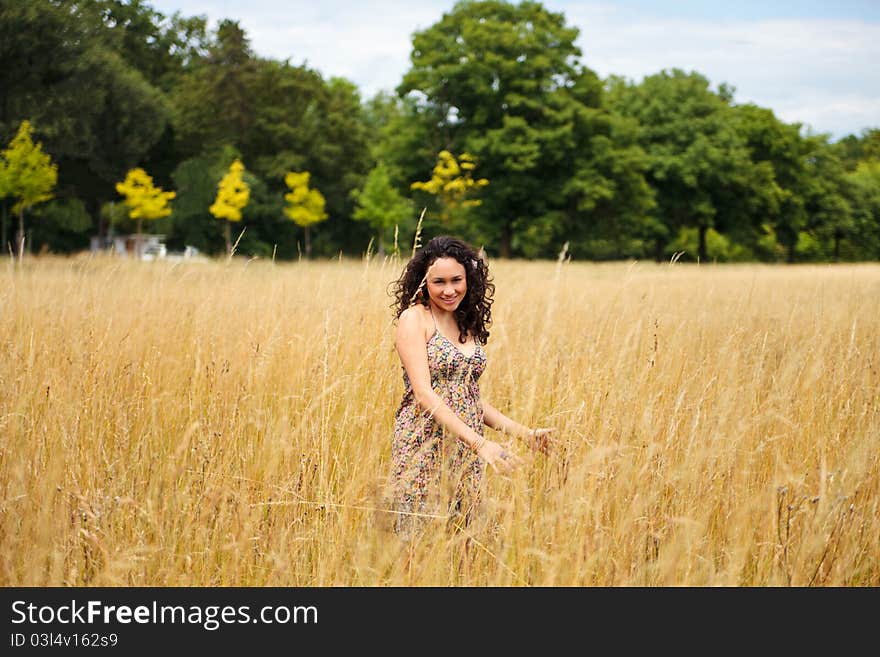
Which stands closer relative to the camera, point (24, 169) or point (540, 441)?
point (540, 441)

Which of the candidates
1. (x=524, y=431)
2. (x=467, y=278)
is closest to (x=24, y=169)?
(x=467, y=278)

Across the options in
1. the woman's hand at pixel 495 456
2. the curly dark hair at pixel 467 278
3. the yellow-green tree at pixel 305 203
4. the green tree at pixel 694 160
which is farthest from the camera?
the green tree at pixel 694 160

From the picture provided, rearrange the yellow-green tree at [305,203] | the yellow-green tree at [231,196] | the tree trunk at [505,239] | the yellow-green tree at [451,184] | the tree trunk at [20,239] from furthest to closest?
1. the yellow-green tree at [305,203]
2. the yellow-green tree at [231,196]
3. the tree trunk at [505,239]
4. the yellow-green tree at [451,184]
5. the tree trunk at [20,239]

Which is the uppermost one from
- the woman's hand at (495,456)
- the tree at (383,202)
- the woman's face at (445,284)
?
the tree at (383,202)

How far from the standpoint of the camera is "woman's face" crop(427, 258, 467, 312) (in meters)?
2.67

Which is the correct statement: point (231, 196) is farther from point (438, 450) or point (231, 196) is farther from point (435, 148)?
point (438, 450)

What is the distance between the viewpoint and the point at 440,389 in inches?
106

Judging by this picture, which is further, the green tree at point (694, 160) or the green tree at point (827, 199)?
the green tree at point (827, 199)

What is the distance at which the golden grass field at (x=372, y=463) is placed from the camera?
2.39 meters

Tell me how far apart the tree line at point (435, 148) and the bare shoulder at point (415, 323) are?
73.4 ft

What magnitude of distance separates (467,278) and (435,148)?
29.2 metres

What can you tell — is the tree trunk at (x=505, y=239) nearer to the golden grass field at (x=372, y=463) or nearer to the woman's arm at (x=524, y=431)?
the golden grass field at (x=372, y=463)

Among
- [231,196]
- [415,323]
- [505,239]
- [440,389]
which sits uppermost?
[231,196]

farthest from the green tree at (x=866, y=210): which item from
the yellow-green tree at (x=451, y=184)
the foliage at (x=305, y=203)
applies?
the foliage at (x=305, y=203)
